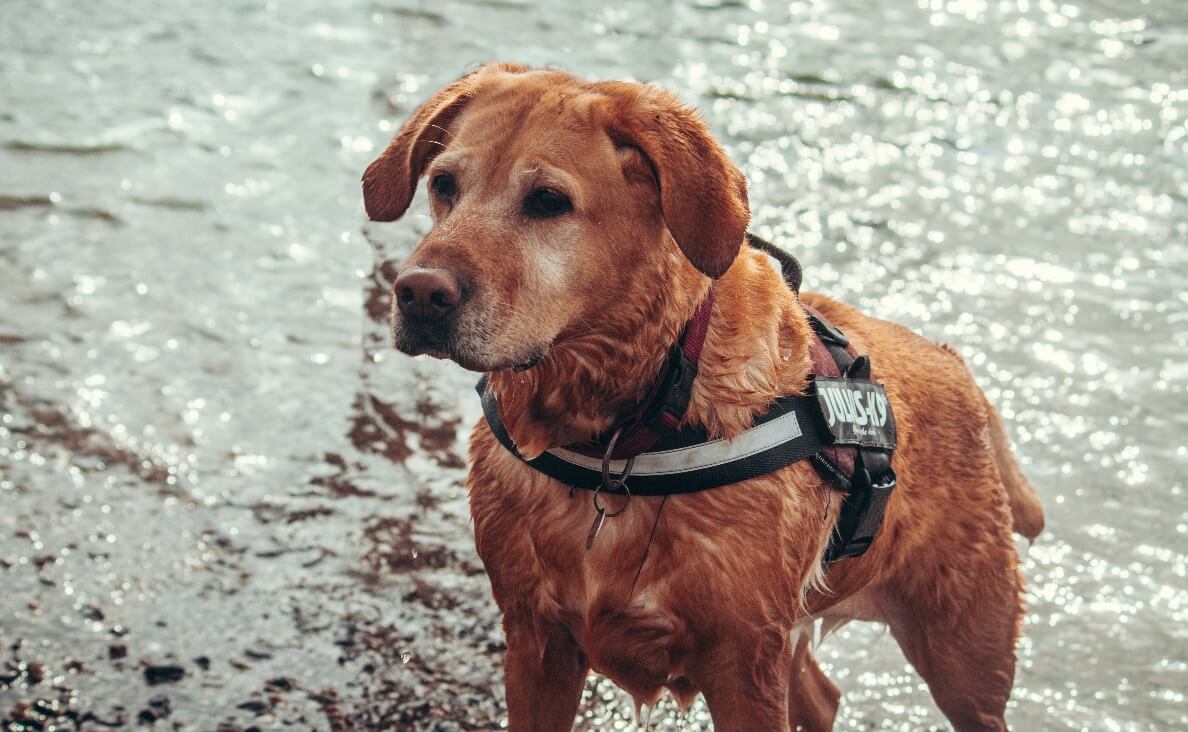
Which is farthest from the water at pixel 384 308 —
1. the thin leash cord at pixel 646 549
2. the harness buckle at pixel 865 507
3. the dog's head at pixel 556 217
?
the dog's head at pixel 556 217

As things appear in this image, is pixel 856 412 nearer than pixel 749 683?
No

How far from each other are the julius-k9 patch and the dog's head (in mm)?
506

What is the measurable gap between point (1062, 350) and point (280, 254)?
162 inches

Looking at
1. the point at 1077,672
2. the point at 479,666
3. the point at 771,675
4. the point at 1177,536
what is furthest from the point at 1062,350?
the point at 771,675

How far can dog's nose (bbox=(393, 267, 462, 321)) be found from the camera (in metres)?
2.96

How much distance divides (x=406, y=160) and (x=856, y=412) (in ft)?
4.31

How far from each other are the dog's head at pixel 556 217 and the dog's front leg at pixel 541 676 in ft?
2.47

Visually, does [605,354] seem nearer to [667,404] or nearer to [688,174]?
[667,404]

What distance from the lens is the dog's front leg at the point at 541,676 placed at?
3.47 metres

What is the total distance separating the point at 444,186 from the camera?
336cm

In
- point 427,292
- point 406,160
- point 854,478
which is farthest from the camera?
point 406,160

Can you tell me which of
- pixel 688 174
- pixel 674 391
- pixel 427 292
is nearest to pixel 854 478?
pixel 674 391

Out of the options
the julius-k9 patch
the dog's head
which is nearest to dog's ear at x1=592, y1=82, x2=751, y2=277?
the dog's head

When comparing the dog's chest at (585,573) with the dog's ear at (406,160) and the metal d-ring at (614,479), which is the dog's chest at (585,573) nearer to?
the metal d-ring at (614,479)
